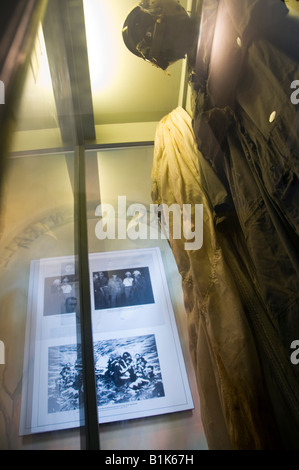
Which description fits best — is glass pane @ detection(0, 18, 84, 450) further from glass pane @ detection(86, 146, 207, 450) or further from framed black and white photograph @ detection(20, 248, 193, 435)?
glass pane @ detection(86, 146, 207, 450)

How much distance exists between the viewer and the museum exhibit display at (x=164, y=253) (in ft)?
2.41

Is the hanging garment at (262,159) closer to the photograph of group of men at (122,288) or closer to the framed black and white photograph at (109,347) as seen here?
the framed black and white photograph at (109,347)

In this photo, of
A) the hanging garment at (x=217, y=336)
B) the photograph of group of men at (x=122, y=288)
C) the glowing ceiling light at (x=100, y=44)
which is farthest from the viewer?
the glowing ceiling light at (x=100, y=44)

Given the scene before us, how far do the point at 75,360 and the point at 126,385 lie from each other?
57cm

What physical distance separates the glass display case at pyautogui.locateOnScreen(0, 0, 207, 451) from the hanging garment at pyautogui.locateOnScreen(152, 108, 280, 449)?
0.30 metres

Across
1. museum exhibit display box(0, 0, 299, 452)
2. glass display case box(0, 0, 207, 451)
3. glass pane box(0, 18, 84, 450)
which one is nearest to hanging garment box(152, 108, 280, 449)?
museum exhibit display box(0, 0, 299, 452)

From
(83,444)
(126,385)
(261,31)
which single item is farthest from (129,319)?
(261,31)

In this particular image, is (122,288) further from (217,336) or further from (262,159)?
(262,159)

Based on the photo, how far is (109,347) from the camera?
155cm

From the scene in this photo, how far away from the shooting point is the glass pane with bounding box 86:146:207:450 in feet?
4.49

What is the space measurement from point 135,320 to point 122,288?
0.21 m

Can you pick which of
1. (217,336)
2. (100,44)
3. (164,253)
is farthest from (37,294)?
(100,44)

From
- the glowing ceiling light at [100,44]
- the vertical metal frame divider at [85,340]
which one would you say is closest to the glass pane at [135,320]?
the vertical metal frame divider at [85,340]

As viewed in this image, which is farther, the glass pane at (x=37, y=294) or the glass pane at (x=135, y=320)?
the glass pane at (x=135, y=320)
